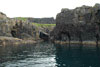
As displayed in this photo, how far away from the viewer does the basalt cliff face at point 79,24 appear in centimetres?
11944

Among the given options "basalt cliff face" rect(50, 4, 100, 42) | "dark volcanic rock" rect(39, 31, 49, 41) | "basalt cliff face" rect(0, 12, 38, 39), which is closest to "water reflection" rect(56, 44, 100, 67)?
"basalt cliff face" rect(50, 4, 100, 42)

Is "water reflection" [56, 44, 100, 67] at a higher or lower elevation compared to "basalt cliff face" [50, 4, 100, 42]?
lower

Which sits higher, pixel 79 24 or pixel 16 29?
pixel 79 24

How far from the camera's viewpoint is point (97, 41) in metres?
118

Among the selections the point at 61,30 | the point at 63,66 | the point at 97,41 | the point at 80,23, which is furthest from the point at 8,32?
the point at 63,66

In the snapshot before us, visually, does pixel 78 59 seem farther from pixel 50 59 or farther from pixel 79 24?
pixel 79 24

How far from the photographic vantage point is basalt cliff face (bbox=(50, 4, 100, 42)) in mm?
119438

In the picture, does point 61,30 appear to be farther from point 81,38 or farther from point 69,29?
point 81,38

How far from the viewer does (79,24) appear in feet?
420

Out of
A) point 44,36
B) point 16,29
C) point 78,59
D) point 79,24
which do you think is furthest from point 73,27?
point 78,59

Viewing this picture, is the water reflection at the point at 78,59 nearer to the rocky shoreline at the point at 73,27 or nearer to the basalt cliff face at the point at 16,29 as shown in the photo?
the rocky shoreline at the point at 73,27

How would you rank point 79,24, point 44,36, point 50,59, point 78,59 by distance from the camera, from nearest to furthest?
point 78,59 → point 50,59 → point 79,24 → point 44,36

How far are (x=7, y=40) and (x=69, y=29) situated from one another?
5165cm

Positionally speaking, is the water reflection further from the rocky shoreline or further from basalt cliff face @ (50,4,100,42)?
basalt cliff face @ (50,4,100,42)
